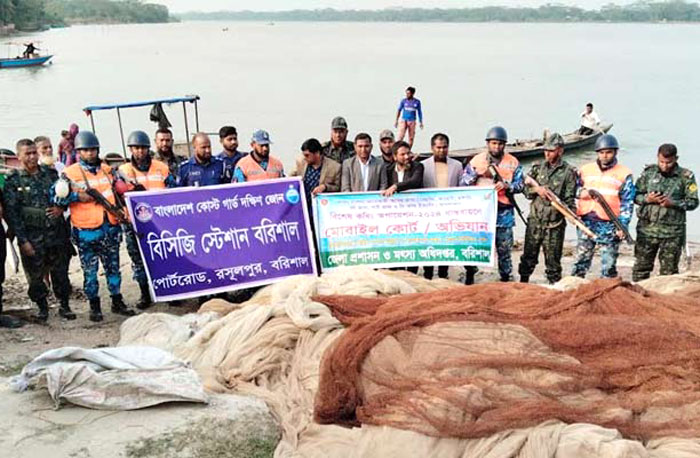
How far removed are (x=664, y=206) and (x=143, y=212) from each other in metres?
5.09

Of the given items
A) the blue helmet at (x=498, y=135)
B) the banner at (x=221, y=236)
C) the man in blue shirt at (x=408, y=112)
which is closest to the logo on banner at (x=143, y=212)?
the banner at (x=221, y=236)

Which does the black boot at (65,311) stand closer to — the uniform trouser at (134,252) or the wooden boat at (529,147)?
the uniform trouser at (134,252)

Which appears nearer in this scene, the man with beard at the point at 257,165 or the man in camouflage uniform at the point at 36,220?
the man in camouflage uniform at the point at 36,220

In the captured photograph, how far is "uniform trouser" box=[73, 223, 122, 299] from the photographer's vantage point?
6.76m

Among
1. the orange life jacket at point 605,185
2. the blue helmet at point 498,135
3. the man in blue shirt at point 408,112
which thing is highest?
the blue helmet at point 498,135

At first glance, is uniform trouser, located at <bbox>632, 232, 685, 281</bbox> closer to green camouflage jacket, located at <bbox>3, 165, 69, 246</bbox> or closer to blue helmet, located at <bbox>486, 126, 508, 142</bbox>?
blue helmet, located at <bbox>486, 126, 508, 142</bbox>

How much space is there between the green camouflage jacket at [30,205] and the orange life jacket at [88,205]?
175 millimetres

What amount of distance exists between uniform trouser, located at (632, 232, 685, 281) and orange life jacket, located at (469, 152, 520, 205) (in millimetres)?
1482

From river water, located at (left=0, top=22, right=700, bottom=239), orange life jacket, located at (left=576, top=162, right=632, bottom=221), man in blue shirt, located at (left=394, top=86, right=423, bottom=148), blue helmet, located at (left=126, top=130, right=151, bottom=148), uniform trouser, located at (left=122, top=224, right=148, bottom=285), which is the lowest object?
river water, located at (left=0, top=22, right=700, bottom=239)

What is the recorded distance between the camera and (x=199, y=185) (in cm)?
721

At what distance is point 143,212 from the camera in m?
6.78

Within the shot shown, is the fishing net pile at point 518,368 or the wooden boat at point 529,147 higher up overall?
the fishing net pile at point 518,368

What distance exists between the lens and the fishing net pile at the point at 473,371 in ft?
12.7

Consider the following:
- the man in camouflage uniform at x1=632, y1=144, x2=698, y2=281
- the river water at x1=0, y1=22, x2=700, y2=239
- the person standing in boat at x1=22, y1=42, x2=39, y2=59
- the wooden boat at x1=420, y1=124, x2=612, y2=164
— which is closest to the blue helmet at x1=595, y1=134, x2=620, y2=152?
the man in camouflage uniform at x1=632, y1=144, x2=698, y2=281
